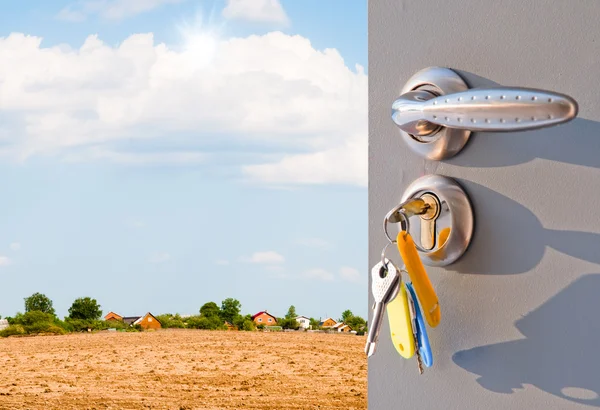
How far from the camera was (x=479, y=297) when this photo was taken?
0.32 m

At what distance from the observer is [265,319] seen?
7773 millimetres

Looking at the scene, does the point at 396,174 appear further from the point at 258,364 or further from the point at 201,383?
the point at 258,364

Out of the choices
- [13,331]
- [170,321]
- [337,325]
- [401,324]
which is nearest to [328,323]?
[337,325]

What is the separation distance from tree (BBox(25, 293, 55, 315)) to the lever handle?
8117mm

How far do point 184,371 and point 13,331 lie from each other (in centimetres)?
275

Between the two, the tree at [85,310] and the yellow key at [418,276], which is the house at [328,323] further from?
the yellow key at [418,276]

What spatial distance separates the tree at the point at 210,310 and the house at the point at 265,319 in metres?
0.44

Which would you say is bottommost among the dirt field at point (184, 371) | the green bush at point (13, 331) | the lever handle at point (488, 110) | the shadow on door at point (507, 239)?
the dirt field at point (184, 371)

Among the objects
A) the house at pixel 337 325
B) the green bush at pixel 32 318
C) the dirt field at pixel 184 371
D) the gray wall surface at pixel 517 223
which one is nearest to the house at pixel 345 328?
the house at pixel 337 325

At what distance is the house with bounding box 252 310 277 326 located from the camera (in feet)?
25.4

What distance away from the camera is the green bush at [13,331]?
742 centimetres

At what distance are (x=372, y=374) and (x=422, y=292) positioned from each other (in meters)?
0.08

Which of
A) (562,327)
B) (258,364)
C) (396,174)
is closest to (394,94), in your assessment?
(396,174)

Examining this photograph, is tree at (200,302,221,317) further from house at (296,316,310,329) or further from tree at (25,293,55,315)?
tree at (25,293,55,315)
